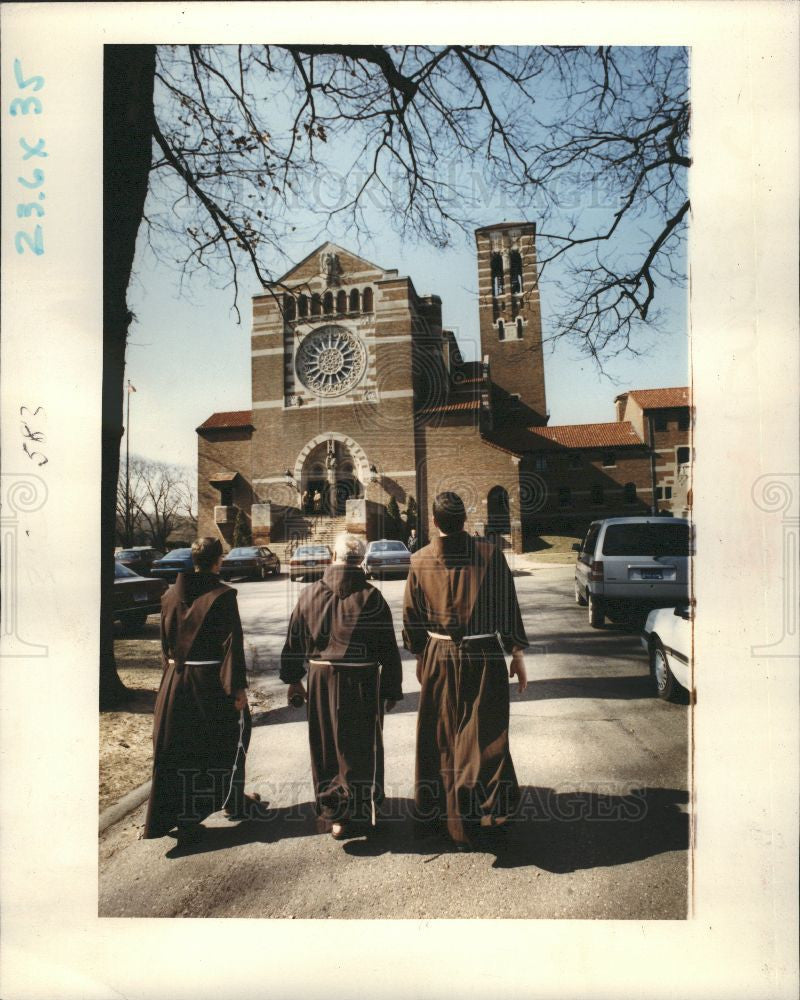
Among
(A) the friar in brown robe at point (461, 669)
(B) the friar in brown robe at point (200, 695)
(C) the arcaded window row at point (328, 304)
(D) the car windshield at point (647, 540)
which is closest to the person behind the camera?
(A) the friar in brown robe at point (461, 669)

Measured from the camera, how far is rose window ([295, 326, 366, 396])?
3371 mm

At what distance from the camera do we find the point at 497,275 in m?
3.12

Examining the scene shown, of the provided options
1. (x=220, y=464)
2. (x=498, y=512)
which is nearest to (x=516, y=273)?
(x=498, y=512)

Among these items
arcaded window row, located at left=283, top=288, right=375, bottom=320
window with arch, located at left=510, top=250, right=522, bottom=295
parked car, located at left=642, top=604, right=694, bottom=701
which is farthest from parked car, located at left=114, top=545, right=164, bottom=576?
parked car, located at left=642, top=604, right=694, bottom=701

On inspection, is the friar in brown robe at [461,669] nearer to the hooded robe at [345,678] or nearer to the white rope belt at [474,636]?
the white rope belt at [474,636]

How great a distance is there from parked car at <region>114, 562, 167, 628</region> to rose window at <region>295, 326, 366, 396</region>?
1.52 meters

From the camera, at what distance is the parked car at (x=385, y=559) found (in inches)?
115

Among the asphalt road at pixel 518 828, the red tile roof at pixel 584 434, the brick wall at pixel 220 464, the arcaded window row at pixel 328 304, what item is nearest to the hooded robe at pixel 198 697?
the asphalt road at pixel 518 828

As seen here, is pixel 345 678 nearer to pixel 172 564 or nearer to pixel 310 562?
pixel 310 562

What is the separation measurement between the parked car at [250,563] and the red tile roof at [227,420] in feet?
2.65

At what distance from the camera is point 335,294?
335 cm

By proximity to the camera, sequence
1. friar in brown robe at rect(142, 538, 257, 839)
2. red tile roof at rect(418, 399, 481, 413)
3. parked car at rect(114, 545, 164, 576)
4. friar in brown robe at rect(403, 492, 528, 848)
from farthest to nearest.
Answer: red tile roof at rect(418, 399, 481, 413) → parked car at rect(114, 545, 164, 576) → friar in brown robe at rect(142, 538, 257, 839) → friar in brown robe at rect(403, 492, 528, 848)

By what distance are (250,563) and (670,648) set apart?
7.85 feet

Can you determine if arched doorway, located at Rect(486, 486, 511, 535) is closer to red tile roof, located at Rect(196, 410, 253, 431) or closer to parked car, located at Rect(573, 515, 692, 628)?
parked car, located at Rect(573, 515, 692, 628)
